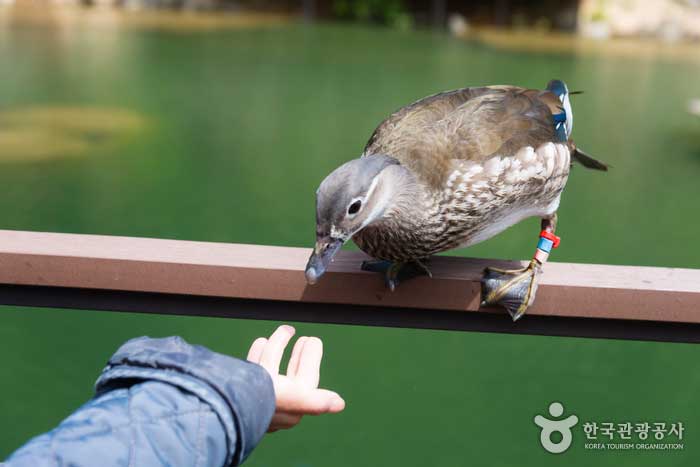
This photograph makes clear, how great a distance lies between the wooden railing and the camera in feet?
3.20

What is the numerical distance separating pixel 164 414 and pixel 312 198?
3335 millimetres

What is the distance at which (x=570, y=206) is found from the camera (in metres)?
4.00

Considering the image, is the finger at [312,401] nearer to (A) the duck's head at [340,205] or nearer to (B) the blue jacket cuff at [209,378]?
(B) the blue jacket cuff at [209,378]

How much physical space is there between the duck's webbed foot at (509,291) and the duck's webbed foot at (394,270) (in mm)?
68

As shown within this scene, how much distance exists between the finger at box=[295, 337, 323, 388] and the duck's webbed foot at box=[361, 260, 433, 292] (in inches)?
6.4

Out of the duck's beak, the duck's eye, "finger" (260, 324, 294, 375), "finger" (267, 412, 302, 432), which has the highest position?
the duck's eye

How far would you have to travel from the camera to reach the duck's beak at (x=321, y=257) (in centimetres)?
92

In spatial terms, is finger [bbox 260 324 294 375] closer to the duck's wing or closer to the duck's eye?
the duck's eye

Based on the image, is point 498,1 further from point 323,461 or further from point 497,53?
point 323,461

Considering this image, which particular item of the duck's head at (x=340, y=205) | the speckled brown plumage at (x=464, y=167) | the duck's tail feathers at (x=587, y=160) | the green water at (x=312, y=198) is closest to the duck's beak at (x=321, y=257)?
the duck's head at (x=340, y=205)

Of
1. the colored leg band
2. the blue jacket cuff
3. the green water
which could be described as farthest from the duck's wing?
the green water

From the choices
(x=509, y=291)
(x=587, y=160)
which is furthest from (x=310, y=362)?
(x=587, y=160)

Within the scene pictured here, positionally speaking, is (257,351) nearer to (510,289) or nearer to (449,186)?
(510,289)

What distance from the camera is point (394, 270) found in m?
1.00
